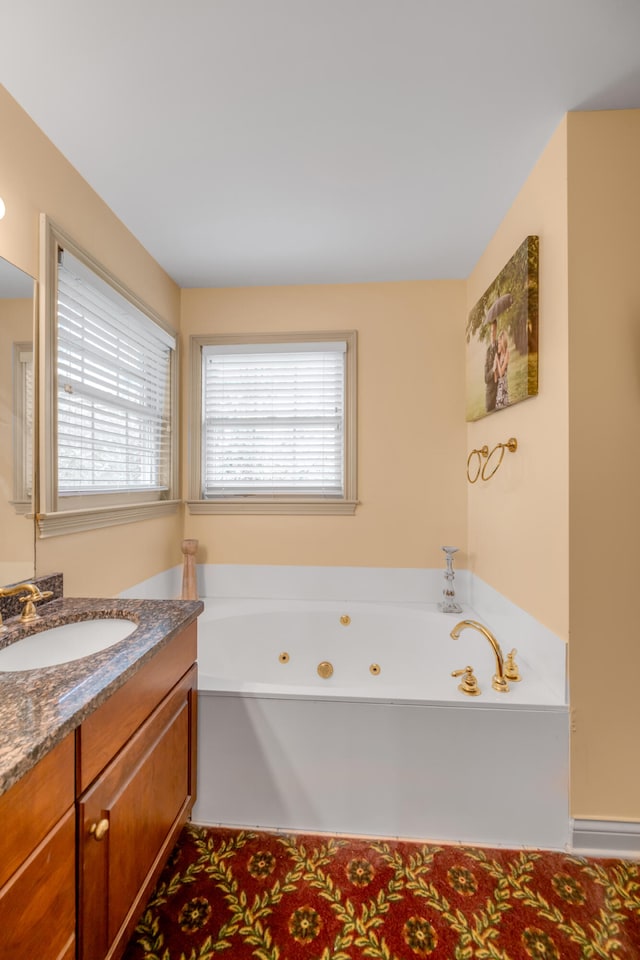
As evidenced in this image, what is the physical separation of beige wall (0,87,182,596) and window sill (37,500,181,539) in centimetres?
4

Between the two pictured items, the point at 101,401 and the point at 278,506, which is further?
the point at 278,506

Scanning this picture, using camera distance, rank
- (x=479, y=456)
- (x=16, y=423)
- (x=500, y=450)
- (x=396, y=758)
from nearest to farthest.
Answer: (x=16, y=423) < (x=396, y=758) < (x=500, y=450) < (x=479, y=456)

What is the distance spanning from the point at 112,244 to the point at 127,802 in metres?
2.05

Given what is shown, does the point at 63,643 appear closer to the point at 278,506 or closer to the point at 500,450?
the point at 278,506

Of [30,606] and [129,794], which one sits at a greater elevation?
[30,606]

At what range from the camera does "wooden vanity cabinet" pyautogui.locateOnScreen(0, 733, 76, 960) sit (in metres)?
0.66

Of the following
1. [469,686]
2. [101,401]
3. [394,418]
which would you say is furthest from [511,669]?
[101,401]

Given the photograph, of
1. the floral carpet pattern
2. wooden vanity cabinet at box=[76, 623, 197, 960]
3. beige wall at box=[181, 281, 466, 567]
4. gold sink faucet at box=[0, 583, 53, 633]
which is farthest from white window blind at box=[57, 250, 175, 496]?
the floral carpet pattern

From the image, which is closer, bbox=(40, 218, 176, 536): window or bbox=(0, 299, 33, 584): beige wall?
bbox=(0, 299, 33, 584): beige wall

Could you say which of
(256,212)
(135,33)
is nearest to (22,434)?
(135,33)

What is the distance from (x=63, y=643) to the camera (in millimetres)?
1293

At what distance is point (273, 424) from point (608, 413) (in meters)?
1.74

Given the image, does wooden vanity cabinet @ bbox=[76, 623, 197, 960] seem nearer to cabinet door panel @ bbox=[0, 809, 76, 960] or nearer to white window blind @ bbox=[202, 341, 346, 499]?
cabinet door panel @ bbox=[0, 809, 76, 960]

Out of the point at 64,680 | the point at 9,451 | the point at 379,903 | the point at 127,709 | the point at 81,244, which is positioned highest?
the point at 81,244
